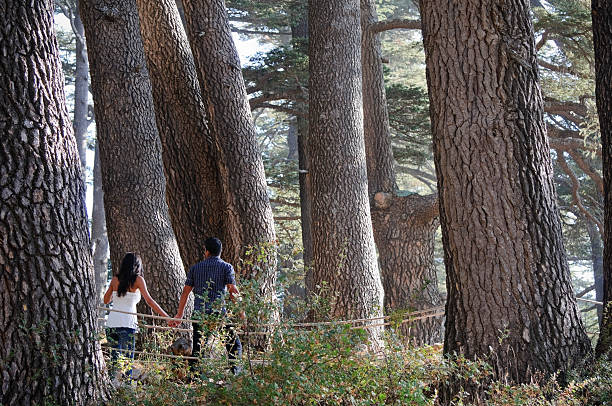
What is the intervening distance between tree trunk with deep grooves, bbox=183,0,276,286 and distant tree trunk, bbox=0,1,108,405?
4.64 metres

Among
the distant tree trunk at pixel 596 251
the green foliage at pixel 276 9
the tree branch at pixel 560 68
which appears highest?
the green foliage at pixel 276 9

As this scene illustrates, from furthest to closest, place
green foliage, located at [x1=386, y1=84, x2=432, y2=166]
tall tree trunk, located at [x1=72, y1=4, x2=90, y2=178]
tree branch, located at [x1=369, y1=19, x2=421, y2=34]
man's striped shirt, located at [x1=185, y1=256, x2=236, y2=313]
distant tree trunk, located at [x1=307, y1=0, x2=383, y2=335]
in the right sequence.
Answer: tall tree trunk, located at [x1=72, y1=4, x2=90, y2=178], green foliage, located at [x1=386, y1=84, x2=432, y2=166], tree branch, located at [x1=369, y1=19, x2=421, y2=34], distant tree trunk, located at [x1=307, y1=0, x2=383, y2=335], man's striped shirt, located at [x1=185, y1=256, x2=236, y2=313]

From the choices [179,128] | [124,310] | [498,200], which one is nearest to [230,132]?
[179,128]

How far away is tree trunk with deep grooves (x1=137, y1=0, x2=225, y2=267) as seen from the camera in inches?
389

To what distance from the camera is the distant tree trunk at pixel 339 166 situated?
10148 mm

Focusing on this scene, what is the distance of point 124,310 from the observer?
7.56 meters

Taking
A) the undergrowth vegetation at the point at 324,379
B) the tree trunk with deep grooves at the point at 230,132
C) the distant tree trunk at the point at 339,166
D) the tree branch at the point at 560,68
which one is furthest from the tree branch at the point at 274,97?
the undergrowth vegetation at the point at 324,379

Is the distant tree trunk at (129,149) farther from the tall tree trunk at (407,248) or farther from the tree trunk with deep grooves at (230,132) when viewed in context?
the tall tree trunk at (407,248)

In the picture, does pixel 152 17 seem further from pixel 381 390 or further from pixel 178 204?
pixel 381 390

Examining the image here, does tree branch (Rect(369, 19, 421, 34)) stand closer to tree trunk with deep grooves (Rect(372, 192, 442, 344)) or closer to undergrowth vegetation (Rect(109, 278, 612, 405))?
tree trunk with deep grooves (Rect(372, 192, 442, 344))

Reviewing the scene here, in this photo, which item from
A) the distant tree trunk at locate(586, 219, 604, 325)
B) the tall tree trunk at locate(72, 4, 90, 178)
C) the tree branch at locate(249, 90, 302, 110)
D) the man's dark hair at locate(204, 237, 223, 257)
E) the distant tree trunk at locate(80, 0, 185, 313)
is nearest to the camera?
the man's dark hair at locate(204, 237, 223, 257)

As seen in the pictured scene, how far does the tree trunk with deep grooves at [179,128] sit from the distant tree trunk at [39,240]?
5236 mm

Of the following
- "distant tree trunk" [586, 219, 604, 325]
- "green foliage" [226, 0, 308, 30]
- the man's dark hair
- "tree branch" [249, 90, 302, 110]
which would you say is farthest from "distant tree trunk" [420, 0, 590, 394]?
"distant tree trunk" [586, 219, 604, 325]

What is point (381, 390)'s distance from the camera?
15.1 ft
